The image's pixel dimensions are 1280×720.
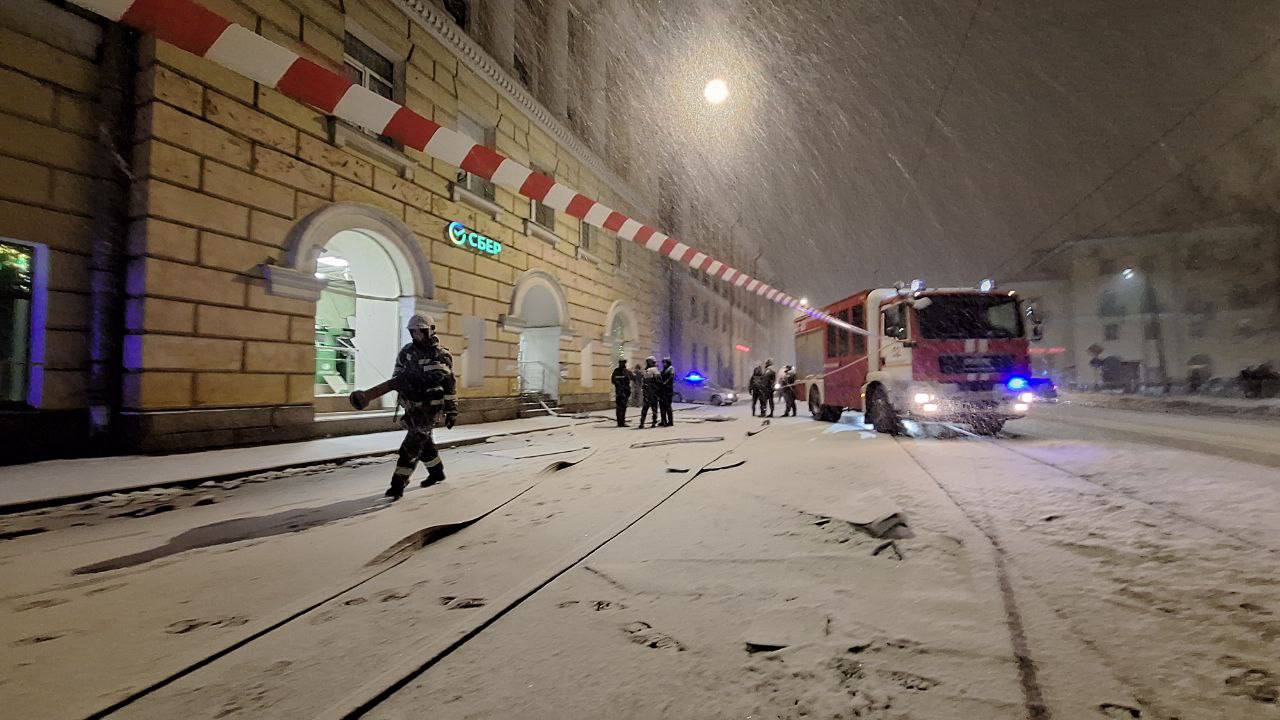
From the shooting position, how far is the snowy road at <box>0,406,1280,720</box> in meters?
1.78

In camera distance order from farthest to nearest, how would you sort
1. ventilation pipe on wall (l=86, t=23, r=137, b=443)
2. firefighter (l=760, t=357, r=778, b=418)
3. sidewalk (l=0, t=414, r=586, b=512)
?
1. firefighter (l=760, t=357, r=778, b=418)
2. ventilation pipe on wall (l=86, t=23, r=137, b=443)
3. sidewalk (l=0, t=414, r=586, b=512)

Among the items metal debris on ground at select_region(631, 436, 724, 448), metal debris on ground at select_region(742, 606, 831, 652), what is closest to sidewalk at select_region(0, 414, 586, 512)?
metal debris on ground at select_region(631, 436, 724, 448)

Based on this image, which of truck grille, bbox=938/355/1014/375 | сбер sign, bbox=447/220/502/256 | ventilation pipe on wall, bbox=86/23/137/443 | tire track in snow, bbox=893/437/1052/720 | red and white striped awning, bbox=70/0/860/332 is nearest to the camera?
tire track in snow, bbox=893/437/1052/720

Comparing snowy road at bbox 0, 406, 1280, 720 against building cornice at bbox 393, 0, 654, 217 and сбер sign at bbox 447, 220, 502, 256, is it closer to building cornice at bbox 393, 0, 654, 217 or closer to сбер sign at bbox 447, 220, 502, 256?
сбер sign at bbox 447, 220, 502, 256

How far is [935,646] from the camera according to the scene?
208 centimetres

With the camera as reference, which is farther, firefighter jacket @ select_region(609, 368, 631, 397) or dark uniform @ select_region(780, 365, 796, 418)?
dark uniform @ select_region(780, 365, 796, 418)

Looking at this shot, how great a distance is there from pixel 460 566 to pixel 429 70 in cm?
1076

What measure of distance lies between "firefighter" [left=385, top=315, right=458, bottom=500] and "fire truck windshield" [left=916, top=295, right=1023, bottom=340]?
7.77 meters

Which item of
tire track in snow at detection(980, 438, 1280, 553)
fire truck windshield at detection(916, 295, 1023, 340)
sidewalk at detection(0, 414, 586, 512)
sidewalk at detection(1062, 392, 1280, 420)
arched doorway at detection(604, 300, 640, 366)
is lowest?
tire track in snow at detection(980, 438, 1280, 553)

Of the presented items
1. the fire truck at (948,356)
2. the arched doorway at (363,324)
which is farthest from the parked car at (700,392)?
the arched doorway at (363,324)

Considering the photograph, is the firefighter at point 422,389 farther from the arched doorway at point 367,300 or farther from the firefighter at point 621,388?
the firefighter at point 621,388

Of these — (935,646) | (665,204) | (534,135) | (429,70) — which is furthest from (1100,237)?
(935,646)

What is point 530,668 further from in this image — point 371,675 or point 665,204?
point 665,204

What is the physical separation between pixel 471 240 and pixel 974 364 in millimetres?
9941
